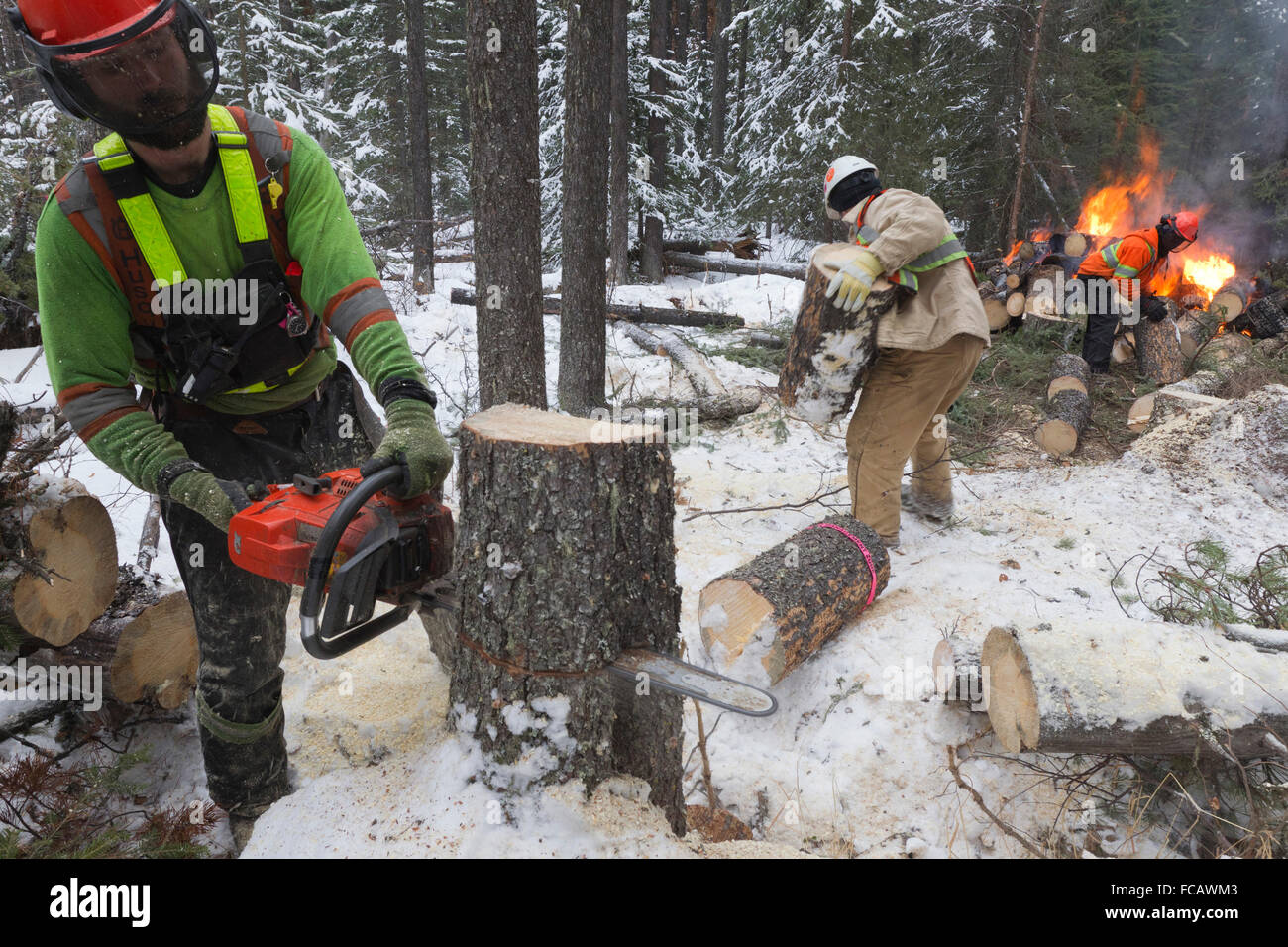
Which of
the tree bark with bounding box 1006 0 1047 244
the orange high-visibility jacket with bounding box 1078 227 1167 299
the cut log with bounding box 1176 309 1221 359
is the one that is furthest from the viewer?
the tree bark with bounding box 1006 0 1047 244

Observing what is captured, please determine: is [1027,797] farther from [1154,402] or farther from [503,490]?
[1154,402]

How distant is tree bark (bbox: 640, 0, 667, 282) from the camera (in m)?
14.7

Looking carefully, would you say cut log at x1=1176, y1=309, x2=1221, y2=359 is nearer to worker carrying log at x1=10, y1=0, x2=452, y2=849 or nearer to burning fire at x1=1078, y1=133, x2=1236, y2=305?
burning fire at x1=1078, y1=133, x2=1236, y2=305

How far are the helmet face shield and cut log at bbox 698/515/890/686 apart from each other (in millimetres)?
2681

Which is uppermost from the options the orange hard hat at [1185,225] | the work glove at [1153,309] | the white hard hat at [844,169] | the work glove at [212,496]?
the white hard hat at [844,169]

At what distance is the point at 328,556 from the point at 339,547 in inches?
6.4

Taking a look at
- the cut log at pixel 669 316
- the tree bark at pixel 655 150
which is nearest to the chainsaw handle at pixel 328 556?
the cut log at pixel 669 316

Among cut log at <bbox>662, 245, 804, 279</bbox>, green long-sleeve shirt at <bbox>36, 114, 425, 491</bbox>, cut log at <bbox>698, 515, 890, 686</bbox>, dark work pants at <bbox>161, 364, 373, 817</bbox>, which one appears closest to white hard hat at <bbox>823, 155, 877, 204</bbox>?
cut log at <bbox>698, 515, 890, 686</bbox>

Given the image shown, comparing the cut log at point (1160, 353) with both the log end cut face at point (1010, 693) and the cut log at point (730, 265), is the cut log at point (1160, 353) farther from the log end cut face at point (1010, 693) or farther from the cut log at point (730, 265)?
the cut log at point (730, 265)

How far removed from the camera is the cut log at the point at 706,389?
22.1 feet

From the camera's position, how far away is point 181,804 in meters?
2.58

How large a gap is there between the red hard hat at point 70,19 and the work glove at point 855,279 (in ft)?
10.2

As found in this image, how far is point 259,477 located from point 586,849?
5.61 feet
